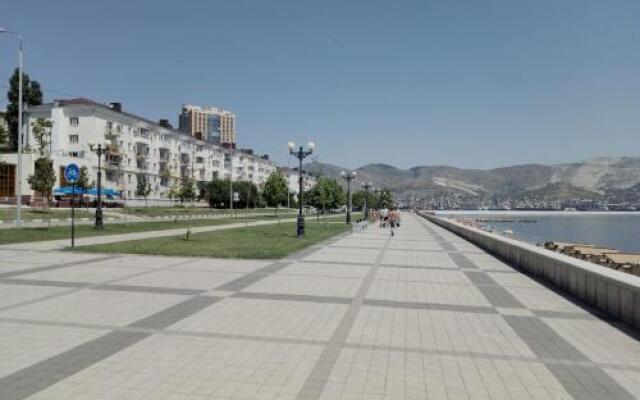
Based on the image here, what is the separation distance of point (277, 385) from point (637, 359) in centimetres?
434

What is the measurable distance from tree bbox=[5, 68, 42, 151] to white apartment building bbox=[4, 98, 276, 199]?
10.9 feet

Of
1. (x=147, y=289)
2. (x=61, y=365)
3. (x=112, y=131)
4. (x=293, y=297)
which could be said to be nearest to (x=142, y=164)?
(x=112, y=131)

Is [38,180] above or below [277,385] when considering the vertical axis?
above

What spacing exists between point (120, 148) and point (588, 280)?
7073 cm

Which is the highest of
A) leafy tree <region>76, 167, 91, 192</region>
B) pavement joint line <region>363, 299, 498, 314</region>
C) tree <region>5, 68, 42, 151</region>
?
tree <region>5, 68, 42, 151</region>

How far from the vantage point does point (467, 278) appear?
12.7 metres

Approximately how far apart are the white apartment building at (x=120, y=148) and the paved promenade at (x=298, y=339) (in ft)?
143

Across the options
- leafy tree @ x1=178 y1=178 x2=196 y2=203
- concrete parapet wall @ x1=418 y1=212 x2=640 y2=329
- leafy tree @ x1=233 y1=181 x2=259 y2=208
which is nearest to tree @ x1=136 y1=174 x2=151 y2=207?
leafy tree @ x1=178 y1=178 x2=196 y2=203

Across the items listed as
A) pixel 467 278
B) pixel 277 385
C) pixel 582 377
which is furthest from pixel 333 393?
pixel 467 278

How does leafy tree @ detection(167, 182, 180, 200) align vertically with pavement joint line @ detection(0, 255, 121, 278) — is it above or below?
above

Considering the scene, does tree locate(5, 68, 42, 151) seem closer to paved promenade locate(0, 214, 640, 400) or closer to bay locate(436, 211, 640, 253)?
bay locate(436, 211, 640, 253)

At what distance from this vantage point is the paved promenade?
491 cm

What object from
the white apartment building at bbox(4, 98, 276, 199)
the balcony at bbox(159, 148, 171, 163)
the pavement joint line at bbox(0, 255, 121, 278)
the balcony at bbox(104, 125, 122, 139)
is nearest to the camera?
the pavement joint line at bbox(0, 255, 121, 278)

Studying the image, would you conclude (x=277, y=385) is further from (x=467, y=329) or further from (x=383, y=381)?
(x=467, y=329)
